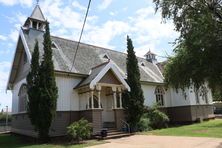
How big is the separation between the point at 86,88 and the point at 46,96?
3592 mm

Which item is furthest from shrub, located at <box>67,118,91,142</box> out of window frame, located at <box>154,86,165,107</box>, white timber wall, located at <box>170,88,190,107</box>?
white timber wall, located at <box>170,88,190,107</box>

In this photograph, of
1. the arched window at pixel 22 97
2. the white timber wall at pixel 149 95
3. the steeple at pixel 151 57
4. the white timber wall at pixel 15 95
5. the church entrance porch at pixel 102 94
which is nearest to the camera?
the church entrance porch at pixel 102 94

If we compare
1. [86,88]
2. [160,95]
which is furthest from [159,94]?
[86,88]

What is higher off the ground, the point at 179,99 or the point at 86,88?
the point at 86,88

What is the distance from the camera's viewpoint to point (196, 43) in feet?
38.1

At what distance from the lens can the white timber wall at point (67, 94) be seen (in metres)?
20.2

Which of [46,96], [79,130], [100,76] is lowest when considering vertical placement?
[79,130]

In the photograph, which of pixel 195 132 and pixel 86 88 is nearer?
pixel 195 132

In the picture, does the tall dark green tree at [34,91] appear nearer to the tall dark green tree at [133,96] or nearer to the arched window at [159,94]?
the tall dark green tree at [133,96]

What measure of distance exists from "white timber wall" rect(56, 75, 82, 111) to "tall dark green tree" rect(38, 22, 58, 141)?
1.96m

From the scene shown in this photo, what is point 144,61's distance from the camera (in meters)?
33.7

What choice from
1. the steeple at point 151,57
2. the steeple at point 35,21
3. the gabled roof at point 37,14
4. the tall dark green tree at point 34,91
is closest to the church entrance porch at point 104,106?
the tall dark green tree at point 34,91

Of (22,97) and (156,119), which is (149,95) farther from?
(22,97)

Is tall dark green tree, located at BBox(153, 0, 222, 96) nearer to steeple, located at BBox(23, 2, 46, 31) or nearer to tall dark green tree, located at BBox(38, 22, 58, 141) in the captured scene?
tall dark green tree, located at BBox(38, 22, 58, 141)
